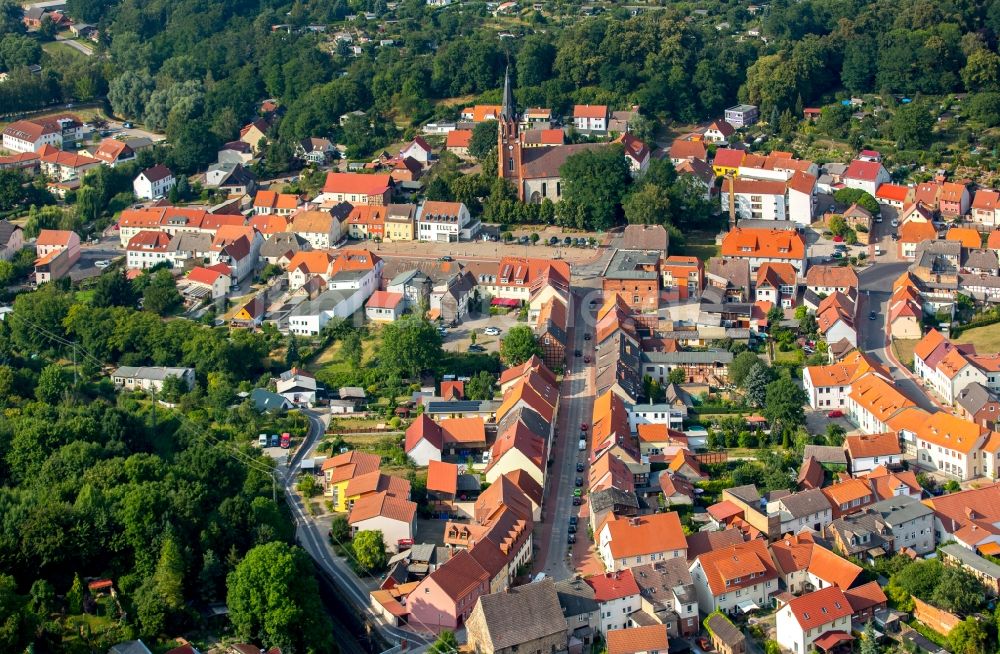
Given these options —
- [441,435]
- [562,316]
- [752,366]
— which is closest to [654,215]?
[562,316]

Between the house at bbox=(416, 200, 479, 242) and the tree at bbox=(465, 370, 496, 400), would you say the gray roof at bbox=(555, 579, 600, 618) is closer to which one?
the tree at bbox=(465, 370, 496, 400)

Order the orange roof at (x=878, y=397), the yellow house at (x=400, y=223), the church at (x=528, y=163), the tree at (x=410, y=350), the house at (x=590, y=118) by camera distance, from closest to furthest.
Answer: the orange roof at (x=878, y=397) → the tree at (x=410, y=350) → the yellow house at (x=400, y=223) → the church at (x=528, y=163) → the house at (x=590, y=118)

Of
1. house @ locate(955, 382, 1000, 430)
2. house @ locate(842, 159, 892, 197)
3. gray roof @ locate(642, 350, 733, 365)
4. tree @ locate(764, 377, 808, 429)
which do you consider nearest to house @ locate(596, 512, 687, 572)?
tree @ locate(764, 377, 808, 429)

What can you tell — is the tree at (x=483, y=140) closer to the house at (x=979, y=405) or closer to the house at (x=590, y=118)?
the house at (x=590, y=118)

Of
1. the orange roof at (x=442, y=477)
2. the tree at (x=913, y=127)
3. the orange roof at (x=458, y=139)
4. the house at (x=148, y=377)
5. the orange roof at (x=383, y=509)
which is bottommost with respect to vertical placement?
the house at (x=148, y=377)

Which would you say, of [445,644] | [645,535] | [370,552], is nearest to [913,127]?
[645,535]

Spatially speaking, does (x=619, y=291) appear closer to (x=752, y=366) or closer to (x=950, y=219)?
(x=752, y=366)

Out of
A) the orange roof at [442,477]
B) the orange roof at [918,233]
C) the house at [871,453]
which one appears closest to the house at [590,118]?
the orange roof at [918,233]
